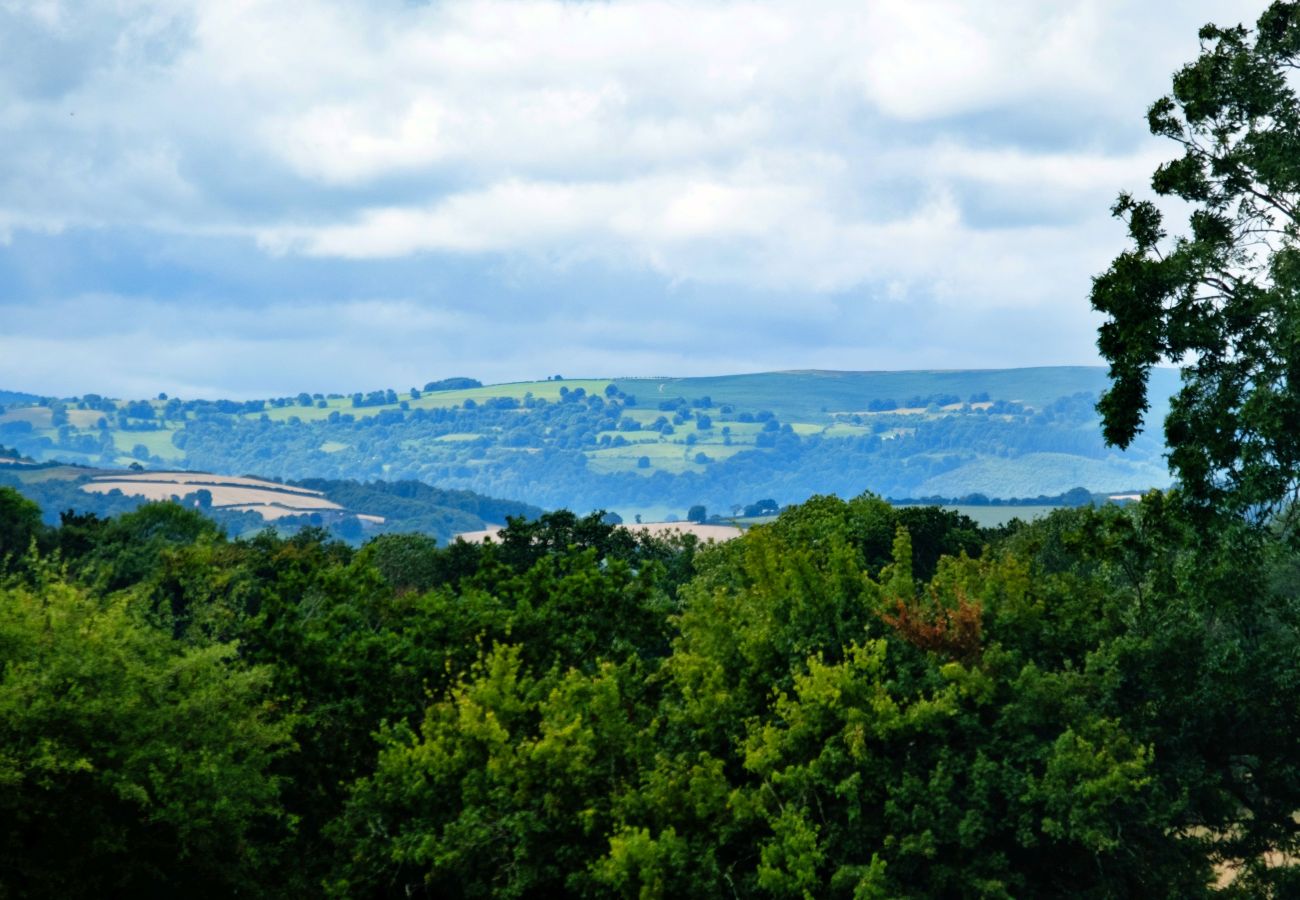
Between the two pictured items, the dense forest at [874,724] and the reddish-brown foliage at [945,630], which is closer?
the dense forest at [874,724]

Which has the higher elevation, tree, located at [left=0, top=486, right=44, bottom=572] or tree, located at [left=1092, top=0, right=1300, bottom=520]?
tree, located at [left=1092, top=0, right=1300, bottom=520]

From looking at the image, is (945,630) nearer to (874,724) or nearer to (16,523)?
(874,724)

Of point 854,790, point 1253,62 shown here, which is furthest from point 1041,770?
point 1253,62

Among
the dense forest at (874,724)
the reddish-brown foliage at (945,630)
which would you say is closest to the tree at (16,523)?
the dense forest at (874,724)

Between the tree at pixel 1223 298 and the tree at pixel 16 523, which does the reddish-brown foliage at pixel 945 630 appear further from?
the tree at pixel 16 523

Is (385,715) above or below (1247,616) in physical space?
below

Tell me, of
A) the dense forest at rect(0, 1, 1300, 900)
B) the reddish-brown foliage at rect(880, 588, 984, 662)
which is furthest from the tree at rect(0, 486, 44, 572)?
the reddish-brown foliage at rect(880, 588, 984, 662)

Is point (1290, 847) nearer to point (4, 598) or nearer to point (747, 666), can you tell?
point (747, 666)

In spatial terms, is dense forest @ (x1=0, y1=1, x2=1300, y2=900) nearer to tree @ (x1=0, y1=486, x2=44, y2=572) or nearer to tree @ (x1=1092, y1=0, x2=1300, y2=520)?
tree @ (x1=1092, y1=0, x2=1300, y2=520)

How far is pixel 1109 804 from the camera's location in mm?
33156

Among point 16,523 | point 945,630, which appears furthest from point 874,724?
point 16,523

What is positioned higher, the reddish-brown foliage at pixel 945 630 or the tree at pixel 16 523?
the reddish-brown foliage at pixel 945 630

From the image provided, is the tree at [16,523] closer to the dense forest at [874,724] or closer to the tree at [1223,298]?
the dense forest at [874,724]

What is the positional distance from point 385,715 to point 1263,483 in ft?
71.4
